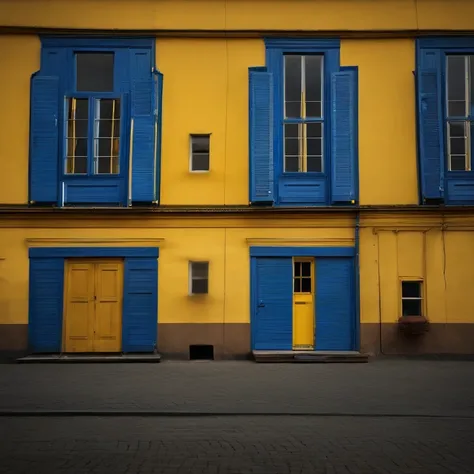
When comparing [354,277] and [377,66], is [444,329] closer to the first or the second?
[354,277]

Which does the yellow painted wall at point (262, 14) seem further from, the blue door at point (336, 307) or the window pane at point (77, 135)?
the blue door at point (336, 307)

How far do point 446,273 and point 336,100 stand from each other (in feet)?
17.1

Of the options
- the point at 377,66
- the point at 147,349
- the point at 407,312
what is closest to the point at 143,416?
the point at 147,349

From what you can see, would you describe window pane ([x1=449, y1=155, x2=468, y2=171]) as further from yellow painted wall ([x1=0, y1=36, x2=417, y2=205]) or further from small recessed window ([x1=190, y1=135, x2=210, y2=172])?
small recessed window ([x1=190, y1=135, x2=210, y2=172])

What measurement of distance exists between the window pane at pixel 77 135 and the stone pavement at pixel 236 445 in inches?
297

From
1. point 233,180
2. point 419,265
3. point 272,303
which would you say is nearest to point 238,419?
point 272,303

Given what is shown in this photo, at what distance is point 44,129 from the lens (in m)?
14.1

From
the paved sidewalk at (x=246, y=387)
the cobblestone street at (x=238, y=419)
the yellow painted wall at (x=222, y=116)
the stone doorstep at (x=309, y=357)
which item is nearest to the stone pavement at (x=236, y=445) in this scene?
the cobblestone street at (x=238, y=419)

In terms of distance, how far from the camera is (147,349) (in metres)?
13.9

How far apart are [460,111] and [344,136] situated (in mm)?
3136

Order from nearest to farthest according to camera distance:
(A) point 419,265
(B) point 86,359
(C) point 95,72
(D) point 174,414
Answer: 1. (D) point 174,414
2. (B) point 86,359
3. (A) point 419,265
4. (C) point 95,72

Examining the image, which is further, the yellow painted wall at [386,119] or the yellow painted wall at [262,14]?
the yellow painted wall at [262,14]

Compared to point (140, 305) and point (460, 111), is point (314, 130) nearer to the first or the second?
point (460, 111)

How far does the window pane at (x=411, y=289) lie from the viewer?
46.5 feet
